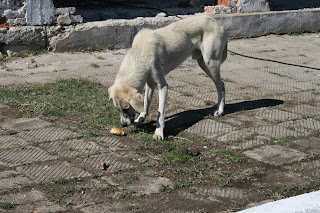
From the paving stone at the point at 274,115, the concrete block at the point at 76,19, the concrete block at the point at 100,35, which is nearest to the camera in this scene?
the paving stone at the point at 274,115

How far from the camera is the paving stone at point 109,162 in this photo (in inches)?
202

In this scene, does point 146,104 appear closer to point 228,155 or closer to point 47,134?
point 47,134

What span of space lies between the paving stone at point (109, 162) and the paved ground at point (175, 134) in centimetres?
1

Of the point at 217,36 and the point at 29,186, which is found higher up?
the point at 217,36

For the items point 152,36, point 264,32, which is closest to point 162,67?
point 152,36

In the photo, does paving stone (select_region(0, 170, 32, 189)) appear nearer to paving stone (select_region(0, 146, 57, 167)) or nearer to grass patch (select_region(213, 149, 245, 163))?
paving stone (select_region(0, 146, 57, 167))

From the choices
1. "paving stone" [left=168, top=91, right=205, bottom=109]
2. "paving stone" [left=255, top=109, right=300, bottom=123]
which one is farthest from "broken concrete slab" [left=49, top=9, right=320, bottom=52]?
"paving stone" [left=255, top=109, right=300, bottom=123]

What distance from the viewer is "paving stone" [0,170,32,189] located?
4609mm

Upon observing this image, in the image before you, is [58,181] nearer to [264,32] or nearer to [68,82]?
[68,82]

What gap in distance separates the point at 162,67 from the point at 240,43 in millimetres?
5163

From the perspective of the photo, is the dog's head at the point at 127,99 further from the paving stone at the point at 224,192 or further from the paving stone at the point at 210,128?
the paving stone at the point at 224,192

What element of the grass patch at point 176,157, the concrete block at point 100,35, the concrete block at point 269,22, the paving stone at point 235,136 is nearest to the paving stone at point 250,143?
the paving stone at point 235,136

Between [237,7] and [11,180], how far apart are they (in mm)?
7842

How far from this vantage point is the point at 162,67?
6.27 m
